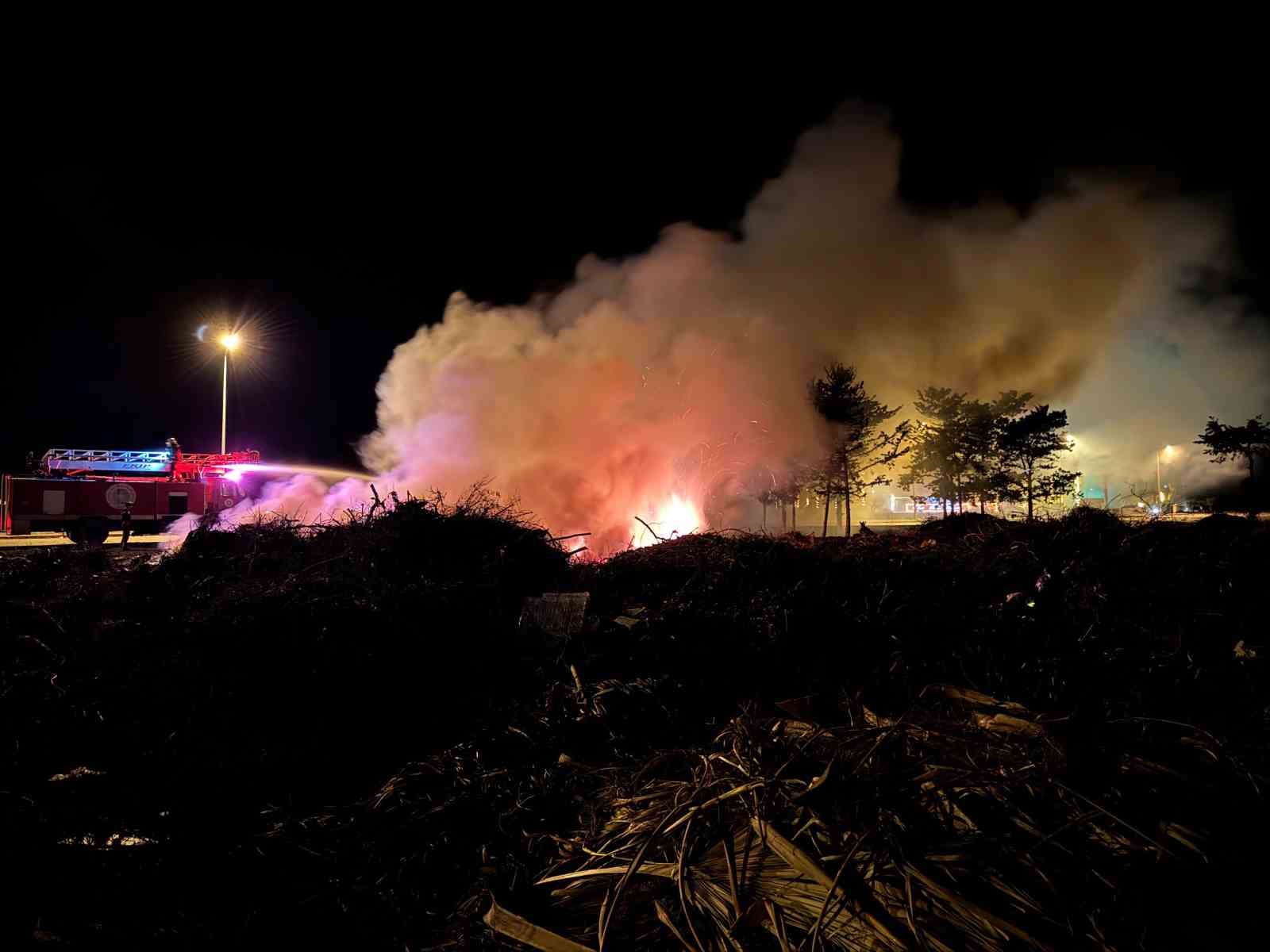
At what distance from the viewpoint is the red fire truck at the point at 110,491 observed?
776 inches

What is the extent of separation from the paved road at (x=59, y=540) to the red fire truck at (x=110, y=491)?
1.19ft

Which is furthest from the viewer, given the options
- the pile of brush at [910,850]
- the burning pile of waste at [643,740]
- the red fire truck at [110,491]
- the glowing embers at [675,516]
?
the glowing embers at [675,516]

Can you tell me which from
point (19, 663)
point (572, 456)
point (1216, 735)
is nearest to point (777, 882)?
point (1216, 735)

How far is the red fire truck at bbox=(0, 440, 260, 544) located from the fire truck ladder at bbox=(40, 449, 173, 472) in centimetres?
2

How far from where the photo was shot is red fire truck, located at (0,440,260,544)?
776 inches

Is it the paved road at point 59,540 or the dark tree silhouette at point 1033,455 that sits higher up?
the dark tree silhouette at point 1033,455

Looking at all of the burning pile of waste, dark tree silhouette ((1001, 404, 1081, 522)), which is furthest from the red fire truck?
dark tree silhouette ((1001, 404, 1081, 522))

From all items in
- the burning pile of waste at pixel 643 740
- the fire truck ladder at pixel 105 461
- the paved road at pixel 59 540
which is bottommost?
the paved road at pixel 59 540

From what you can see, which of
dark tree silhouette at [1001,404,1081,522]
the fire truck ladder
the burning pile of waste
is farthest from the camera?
dark tree silhouette at [1001,404,1081,522]

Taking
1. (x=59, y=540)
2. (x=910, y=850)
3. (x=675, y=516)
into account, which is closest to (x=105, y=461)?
(x=59, y=540)

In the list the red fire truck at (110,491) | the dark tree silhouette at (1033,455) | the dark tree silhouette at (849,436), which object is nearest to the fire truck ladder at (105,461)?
the red fire truck at (110,491)

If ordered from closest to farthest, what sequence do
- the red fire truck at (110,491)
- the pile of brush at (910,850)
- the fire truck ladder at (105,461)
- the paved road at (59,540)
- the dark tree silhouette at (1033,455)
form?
1. the pile of brush at (910,850)
2. the paved road at (59,540)
3. the red fire truck at (110,491)
4. the fire truck ladder at (105,461)
5. the dark tree silhouette at (1033,455)

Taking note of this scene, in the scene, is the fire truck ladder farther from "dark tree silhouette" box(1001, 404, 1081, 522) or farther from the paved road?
"dark tree silhouette" box(1001, 404, 1081, 522)

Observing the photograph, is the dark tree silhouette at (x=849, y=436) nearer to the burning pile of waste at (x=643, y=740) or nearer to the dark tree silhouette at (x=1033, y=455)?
the dark tree silhouette at (x=1033, y=455)
